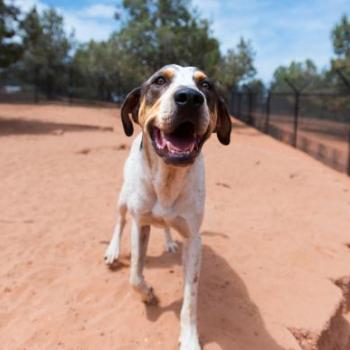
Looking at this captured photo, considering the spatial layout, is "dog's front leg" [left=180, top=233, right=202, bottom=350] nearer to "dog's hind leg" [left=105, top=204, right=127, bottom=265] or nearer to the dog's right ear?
the dog's right ear

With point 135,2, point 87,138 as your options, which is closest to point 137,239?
point 87,138

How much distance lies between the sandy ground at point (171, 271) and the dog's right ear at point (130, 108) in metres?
1.37

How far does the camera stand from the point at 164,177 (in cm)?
327

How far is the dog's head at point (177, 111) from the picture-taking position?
2803mm

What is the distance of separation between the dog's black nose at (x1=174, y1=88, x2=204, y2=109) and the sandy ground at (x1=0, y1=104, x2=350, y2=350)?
165 centimetres

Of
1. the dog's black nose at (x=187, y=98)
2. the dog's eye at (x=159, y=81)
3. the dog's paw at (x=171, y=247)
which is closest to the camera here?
the dog's black nose at (x=187, y=98)

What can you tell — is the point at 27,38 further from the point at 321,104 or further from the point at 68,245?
the point at 68,245

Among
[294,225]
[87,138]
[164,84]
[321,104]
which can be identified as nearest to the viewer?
[164,84]

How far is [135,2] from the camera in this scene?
2578 cm

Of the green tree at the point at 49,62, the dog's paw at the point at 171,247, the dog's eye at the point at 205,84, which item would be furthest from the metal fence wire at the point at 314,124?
the green tree at the point at 49,62

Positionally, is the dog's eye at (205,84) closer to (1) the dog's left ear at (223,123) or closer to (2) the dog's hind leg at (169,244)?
(1) the dog's left ear at (223,123)

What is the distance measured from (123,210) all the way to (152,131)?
1506mm

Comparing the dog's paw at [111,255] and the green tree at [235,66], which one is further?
the green tree at [235,66]

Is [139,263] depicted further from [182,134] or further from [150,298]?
[182,134]
